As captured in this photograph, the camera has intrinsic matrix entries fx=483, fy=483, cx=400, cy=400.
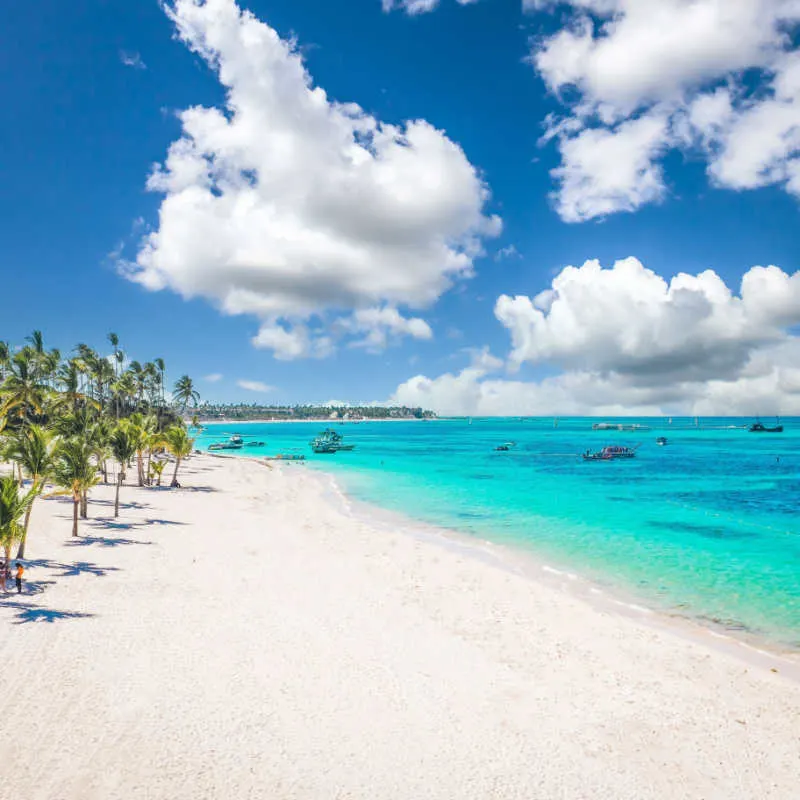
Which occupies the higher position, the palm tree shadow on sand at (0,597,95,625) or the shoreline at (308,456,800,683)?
the palm tree shadow on sand at (0,597,95,625)

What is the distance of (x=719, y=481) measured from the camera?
58.4 m

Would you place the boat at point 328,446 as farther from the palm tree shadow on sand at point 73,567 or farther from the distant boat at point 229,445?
the palm tree shadow on sand at point 73,567

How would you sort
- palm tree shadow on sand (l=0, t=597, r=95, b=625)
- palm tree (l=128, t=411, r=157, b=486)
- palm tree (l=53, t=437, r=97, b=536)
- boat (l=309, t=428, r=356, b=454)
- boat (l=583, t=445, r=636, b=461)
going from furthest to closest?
boat (l=309, t=428, r=356, b=454), boat (l=583, t=445, r=636, b=461), palm tree (l=128, t=411, r=157, b=486), palm tree (l=53, t=437, r=97, b=536), palm tree shadow on sand (l=0, t=597, r=95, b=625)

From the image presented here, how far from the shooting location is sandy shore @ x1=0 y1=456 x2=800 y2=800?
8.35 m

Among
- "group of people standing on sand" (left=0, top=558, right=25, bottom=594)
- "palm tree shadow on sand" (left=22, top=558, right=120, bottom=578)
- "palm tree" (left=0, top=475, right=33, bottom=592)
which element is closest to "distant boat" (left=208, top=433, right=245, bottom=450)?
"palm tree shadow on sand" (left=22, top=558, right=120, bottom=578)

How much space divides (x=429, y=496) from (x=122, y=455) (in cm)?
2571

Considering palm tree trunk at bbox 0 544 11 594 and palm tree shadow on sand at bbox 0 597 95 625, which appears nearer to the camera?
palm tree shadow on sand at bbox 0 597 95 625

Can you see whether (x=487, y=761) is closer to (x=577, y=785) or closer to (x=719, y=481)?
(x=577, y=785)

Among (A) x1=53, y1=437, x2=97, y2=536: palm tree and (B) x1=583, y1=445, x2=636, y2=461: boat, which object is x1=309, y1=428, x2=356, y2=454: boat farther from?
(A) x1=53, y1=437, x2=97, y2=536: palm tree

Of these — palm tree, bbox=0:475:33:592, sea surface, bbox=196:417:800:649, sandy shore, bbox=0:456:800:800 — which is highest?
palm tree, bbox=0:475:33:592

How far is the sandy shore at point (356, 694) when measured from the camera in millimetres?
8352

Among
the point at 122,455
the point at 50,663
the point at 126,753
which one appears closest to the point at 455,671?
the point at 126,753

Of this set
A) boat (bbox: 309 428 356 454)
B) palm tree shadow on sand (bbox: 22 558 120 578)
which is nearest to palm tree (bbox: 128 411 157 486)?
palm tree shadow on sand (bbox: 22 558 120 578)

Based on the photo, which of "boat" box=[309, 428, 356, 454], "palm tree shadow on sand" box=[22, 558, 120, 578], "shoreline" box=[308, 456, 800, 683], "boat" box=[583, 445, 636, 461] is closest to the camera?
"shoreline" box=[308, 456, 800, 683]
